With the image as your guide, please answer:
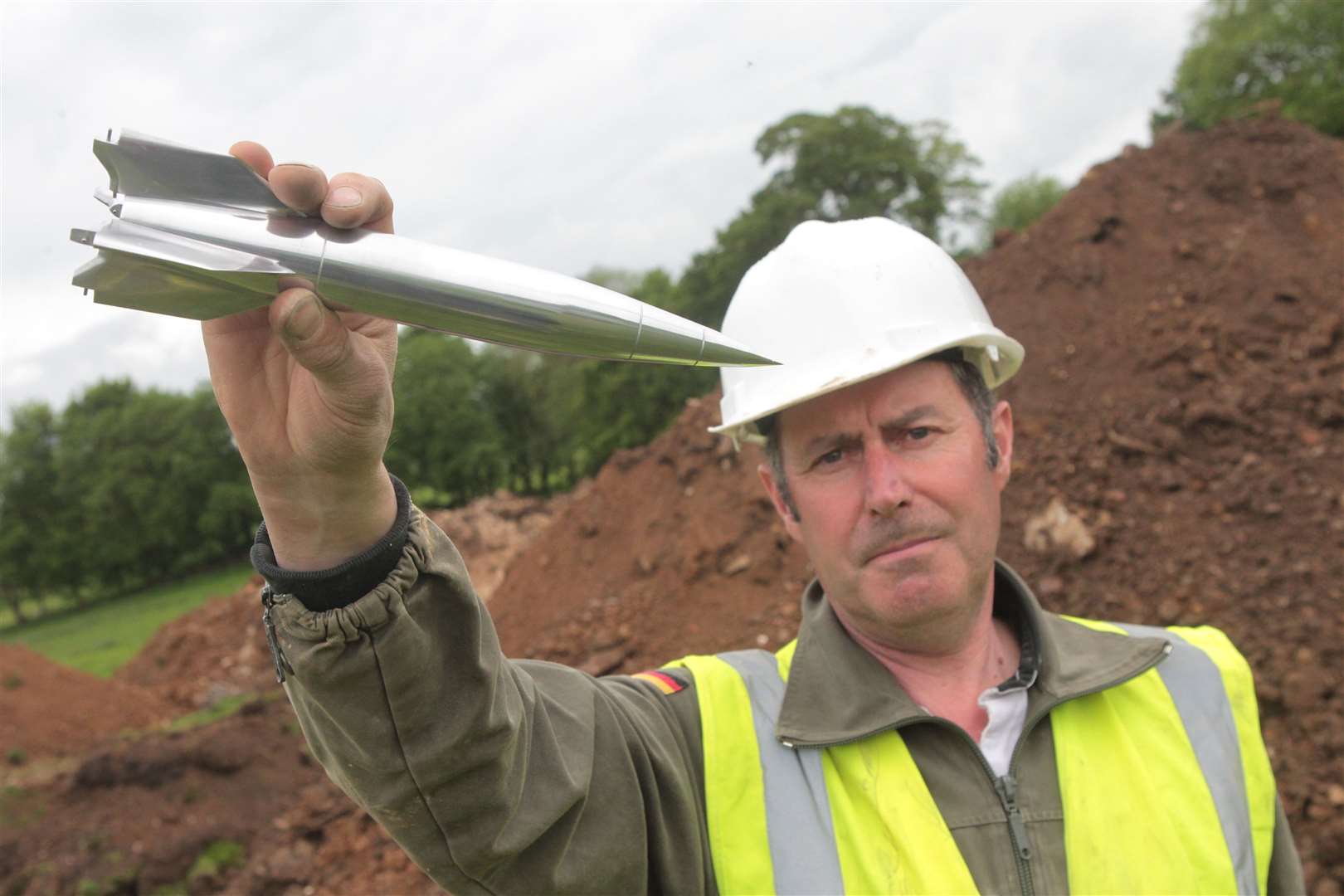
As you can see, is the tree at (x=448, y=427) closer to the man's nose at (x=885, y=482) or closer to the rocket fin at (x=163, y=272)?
the man's nose at (x=885, y=482)

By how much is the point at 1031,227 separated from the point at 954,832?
13.7 m

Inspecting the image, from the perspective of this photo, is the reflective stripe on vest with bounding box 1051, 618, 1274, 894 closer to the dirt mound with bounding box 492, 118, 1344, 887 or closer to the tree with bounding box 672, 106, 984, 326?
the dirt mound with bounding box 492, 118, 1344, 887

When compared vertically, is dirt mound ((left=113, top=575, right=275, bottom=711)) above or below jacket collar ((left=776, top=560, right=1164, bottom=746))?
below

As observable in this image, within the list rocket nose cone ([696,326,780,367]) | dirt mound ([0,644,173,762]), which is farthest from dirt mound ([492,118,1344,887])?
dirt mound ([0,644,173,762])

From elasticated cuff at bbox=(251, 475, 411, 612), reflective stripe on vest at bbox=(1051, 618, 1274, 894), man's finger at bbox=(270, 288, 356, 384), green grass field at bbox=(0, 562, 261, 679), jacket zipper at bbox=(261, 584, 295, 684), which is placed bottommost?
green grass field at bbox=(0, 562, 261, 679)

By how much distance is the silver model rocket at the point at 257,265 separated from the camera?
1.32 meters

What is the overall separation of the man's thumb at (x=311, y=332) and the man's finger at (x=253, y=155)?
0.24m

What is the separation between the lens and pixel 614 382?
1089 inches

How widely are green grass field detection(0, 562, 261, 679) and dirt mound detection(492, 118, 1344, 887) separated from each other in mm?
13470

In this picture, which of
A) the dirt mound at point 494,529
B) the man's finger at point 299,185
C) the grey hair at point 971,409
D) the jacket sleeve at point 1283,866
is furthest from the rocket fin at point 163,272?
the dirt mound at point 494,529

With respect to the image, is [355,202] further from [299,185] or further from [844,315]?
[844,315]

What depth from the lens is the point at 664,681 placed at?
2.31 m

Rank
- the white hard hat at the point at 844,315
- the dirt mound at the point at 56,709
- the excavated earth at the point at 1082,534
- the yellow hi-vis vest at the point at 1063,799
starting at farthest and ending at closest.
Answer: the dirt mound at the point at 56,709 < the excavated earth at the point at 1082,534 < the white hard hat at the point at 844,315 < the yellow hi-vis vest at the point at 1063,799

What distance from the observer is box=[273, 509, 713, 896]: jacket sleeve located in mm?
1585
